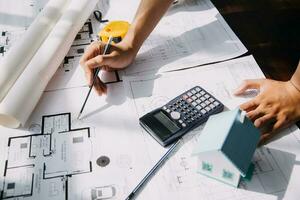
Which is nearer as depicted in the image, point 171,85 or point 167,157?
point 167,157

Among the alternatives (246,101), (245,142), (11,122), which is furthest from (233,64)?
(11,122)

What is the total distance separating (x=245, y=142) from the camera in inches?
19.2

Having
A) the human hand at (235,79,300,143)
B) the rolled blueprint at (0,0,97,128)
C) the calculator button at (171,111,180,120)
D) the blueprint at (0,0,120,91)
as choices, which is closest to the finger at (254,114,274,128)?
the human hand at (235,79,300,143)

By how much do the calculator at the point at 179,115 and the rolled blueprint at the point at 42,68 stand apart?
0.64ft

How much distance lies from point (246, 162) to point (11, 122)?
1.25 ft

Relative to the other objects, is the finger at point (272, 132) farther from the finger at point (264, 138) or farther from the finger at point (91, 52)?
the finger at point (91, 52)

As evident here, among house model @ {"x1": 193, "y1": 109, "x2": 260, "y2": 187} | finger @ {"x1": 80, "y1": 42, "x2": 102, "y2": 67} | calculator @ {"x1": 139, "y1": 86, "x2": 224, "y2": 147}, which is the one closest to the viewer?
house model @ {"x1": 193, "y1": 109, "x2": 260, "y2": 187}

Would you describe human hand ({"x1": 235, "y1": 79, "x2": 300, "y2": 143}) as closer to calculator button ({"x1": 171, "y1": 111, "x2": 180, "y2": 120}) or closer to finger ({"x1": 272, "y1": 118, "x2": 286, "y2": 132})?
finger ({"x1": 272, "y1": 118, "x2": 286, "y2": 132})

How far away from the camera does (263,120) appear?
59 centimetres

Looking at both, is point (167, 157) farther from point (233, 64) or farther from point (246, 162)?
point (233, 64)

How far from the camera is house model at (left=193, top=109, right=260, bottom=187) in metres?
0.47

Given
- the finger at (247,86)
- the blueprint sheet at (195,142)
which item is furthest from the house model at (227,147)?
the finger at (247,86)

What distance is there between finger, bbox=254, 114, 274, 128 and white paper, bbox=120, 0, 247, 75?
0.54ft

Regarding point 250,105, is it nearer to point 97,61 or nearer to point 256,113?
point 256,113
